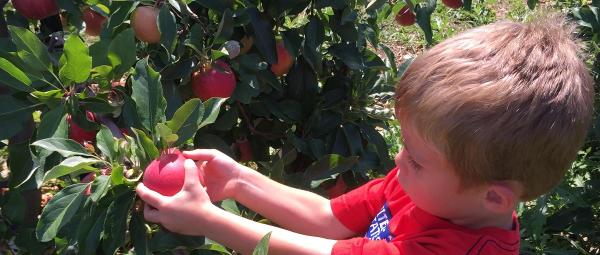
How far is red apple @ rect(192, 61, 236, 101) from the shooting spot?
1.56 m

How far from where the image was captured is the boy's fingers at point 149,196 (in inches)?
48.3

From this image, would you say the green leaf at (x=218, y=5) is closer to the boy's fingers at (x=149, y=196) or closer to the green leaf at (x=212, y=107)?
the green leaf at (x=212, y=107)

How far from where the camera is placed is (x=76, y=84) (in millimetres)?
1407

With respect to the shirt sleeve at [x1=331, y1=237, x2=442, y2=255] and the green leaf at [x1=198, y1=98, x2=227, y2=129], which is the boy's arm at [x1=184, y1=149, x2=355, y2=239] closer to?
the green leaf at [x1=198, y1=98, x2=227, y2=129]

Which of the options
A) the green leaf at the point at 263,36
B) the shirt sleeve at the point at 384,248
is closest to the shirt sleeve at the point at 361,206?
the shirt sleeve at the point at 384,248

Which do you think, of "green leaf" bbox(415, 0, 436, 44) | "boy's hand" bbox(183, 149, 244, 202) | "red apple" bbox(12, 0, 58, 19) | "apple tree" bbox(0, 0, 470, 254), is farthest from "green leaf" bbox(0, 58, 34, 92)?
"green leaf" bbox(415, 0, 436, 44)

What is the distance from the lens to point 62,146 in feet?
4.13

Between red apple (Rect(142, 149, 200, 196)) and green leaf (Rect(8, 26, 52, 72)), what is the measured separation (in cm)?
29

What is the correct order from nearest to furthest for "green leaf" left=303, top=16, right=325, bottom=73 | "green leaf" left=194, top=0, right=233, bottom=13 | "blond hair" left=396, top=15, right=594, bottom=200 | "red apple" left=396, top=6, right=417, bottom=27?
"blond hair" left=396, top=15, right=594, bottom=200, "green leaf" left=194, top=0, right=233, bottom=13, "green leaf" left=303, top=16, right=325, bottom=73, "red apple" left=396, top=6, right=417, bottom=27

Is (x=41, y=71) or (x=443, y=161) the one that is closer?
(x=443, y=161)

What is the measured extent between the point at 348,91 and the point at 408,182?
27.0 inches

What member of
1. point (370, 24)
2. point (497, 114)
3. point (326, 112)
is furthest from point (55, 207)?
point (370, 24)

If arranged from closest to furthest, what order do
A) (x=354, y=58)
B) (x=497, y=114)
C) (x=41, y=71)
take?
(x=497, y=114) < (x=41, y=71) < (x=354, y=58)

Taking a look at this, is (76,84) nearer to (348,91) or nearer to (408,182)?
(408,182)
